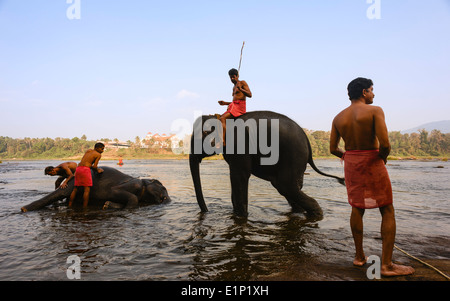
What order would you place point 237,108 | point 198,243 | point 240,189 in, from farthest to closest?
1. point 237,108
2. point 240,189
3. point 198,243

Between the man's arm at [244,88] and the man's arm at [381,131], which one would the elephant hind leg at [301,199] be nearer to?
the man's arm at [244,88]

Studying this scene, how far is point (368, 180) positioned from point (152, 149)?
9984cm

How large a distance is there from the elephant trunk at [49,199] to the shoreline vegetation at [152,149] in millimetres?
75625

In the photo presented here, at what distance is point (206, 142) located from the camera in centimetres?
607

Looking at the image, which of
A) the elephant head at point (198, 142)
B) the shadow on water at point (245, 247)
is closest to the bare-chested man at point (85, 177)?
the elephant head at point (198, 142)

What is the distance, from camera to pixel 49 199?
6852 mm

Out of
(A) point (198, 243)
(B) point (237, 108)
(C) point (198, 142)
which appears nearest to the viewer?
(A) point (198, 243)

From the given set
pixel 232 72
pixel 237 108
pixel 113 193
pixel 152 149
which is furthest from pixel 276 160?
pixel 152 149

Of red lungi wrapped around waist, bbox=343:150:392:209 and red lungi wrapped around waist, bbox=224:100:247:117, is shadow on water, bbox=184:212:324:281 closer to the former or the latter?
red lungi wrapped around waist, bbox=343:150:392:209

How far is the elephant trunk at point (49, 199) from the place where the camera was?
21.9ft

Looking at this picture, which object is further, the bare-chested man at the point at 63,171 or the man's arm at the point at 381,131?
the bare-chested man at the point at 63,171

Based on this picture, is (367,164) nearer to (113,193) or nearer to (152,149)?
(113,193)
